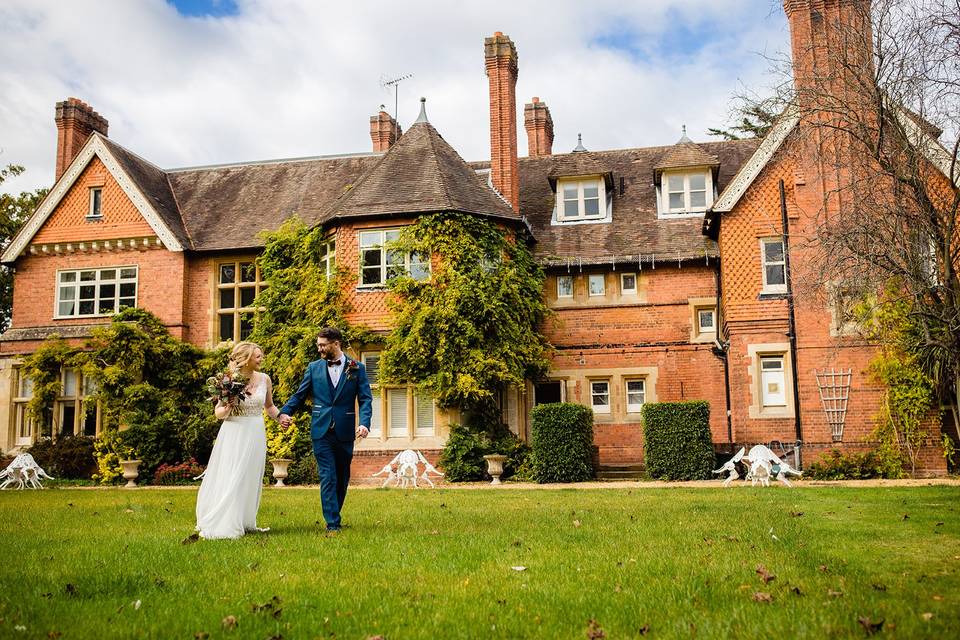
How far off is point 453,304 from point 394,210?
2905 millimetres

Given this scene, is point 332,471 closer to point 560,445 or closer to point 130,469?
point 560,445

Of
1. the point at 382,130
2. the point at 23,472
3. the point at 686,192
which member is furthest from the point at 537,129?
the point at 23,472

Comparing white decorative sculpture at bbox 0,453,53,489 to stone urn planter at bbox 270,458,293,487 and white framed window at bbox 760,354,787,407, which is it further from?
white framed window at bbox 760,354,787,407

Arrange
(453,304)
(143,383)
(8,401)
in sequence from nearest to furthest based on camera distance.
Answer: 1. (453,304)
2. (143,383)
3. (8,401)

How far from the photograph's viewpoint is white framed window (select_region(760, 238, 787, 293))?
21.6 metres

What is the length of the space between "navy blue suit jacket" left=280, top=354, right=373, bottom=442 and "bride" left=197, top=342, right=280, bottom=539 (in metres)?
0.34

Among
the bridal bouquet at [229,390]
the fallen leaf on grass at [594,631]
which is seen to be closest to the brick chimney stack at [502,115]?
the bridal bouquet at [229,390]

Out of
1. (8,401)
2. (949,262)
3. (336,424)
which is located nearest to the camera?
(336,424)

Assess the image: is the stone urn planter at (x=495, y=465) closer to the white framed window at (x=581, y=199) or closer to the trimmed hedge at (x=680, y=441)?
the trimmed hedge at (x=680, y=441)

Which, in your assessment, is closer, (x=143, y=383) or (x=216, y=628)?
(x=216, y=628)

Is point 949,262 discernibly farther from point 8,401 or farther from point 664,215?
point 8,401

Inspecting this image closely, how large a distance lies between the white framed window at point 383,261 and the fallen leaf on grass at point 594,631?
17471mm

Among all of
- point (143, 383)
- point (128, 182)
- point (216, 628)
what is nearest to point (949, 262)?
point (216, 628)

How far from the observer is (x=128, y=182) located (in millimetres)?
25688
